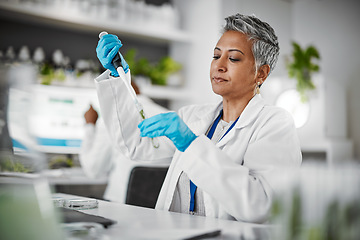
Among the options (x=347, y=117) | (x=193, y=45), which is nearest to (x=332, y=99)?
(x=347, y=117)

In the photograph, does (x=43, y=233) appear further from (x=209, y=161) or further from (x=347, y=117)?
(x=347, y=117)

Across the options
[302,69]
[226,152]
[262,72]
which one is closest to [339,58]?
[302,69]

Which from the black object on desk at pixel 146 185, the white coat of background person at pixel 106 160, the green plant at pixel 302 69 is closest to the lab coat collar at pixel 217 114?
the black object on desk at pixel 146 185

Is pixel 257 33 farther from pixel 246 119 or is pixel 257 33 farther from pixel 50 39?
Result: pixel 50 39

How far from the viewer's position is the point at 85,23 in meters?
3.01

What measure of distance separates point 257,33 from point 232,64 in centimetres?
12

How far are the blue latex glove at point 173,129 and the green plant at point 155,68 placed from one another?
2.31 metres

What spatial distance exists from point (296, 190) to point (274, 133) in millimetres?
531

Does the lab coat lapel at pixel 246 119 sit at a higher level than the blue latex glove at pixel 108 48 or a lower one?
lower

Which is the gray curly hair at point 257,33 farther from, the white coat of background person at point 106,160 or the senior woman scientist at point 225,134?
the white coat of background person at point 106,160

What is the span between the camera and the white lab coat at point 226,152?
0.90m

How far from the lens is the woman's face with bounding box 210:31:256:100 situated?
120cm

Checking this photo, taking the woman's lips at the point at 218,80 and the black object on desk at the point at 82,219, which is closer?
the black object on desk at the point at 82,219

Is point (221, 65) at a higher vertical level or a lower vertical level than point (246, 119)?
higher
